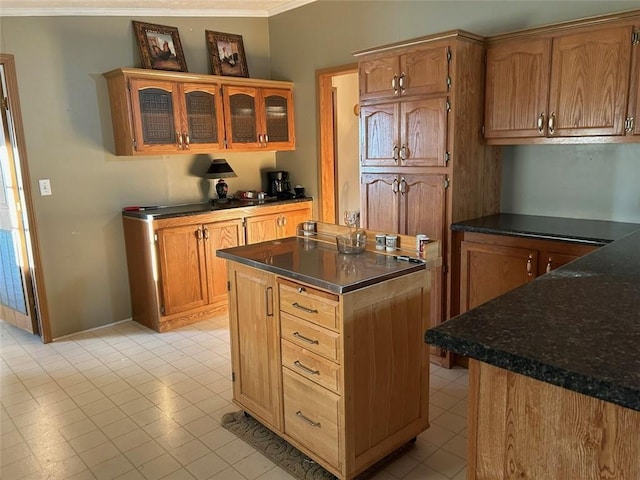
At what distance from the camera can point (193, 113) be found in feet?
13.4

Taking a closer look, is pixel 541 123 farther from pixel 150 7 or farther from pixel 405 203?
pixel 150 7

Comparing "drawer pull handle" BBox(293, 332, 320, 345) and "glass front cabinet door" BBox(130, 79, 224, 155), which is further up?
"glass front cabinet door" BBox(130, 79, 224, 155)

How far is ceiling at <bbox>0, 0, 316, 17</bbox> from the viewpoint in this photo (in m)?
3.48

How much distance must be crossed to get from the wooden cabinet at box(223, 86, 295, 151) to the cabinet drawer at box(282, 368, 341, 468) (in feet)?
8.85

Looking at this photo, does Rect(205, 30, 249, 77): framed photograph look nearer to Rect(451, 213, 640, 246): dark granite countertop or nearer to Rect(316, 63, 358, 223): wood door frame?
Rect(316, 63, 358, 223): wood door frame

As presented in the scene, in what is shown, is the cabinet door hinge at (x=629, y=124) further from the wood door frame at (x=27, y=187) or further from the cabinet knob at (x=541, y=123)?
the wood door frame at (x=27, y=187)

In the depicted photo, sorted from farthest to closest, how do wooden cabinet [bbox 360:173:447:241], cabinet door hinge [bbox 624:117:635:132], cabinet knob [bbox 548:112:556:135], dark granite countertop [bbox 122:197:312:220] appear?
dark granite countertop [bbox 122:197:312:220]
wooden cabinet [bbox 360:173:447:241]
cabinet knob [bbox 548:112:556:135]
cabinet door hinge [bbox 624:117:635:132]

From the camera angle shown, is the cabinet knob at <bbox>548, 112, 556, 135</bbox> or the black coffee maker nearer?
the cabinet knob at <bbox>548, 112, 556, 135</bbox>

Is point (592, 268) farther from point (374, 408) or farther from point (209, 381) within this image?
point (209, 381)

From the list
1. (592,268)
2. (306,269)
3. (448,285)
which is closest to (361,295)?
(306,269)

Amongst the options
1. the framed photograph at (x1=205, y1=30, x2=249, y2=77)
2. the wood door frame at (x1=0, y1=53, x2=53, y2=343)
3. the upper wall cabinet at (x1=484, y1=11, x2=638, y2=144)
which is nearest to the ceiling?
the framed photograph at (x1=205, y1=30, x2=249, y2=77)

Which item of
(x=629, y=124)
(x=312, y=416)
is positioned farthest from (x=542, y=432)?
(x=629, y=124)

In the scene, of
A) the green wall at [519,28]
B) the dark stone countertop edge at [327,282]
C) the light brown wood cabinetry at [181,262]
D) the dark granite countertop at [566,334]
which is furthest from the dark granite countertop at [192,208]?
the dark granite countertop at [566,334]

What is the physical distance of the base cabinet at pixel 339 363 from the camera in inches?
77.6
